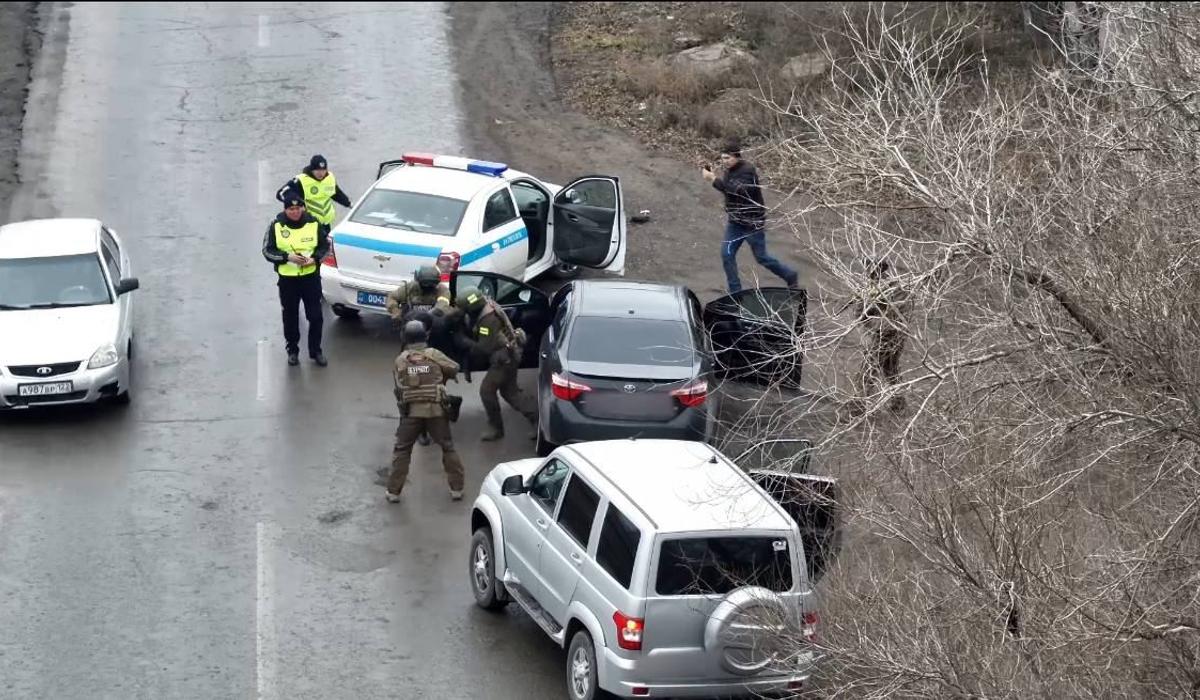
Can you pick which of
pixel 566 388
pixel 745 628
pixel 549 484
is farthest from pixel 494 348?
pixel 745 628

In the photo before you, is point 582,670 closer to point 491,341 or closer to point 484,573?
point 484,573

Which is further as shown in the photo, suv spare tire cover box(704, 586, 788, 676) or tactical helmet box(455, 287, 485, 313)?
tactical helmet box(455, 287, 485, 313)

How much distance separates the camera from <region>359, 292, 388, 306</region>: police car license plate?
17.0 meters

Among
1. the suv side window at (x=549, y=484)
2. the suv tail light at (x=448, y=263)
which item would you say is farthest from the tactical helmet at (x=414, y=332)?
the suv tail light at (x=448, y=263)

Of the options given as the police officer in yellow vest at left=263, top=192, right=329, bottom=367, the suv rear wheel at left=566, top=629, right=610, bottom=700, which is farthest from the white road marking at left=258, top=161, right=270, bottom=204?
the suv rear wheel at left=566, top=629, right=610, bottom=700

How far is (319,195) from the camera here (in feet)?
61.0

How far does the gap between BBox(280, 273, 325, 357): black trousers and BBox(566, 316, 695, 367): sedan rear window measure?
129 inches

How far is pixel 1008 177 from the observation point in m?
11.9

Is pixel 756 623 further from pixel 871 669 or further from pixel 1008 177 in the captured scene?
pixel 1008 177

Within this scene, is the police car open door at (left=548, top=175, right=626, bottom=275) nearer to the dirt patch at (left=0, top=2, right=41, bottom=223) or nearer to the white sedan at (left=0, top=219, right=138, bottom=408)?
the white sedan at (left=0, top=219, right=138, bottom=408)

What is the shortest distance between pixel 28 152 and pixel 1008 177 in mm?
15399

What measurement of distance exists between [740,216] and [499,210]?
269 centimetres

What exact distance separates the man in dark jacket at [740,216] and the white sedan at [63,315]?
6.24 m

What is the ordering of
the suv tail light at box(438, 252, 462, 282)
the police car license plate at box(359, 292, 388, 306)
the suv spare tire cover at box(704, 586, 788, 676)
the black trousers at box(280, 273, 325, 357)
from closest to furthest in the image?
the suv spare tire cover at box(704, 586, 788, 676) → the black trousers at box(280, 273, 325, 357) → the suv tail light at box(438, 252, 462, 282) → the police car license plate at box(359, 292, 388, 306)
